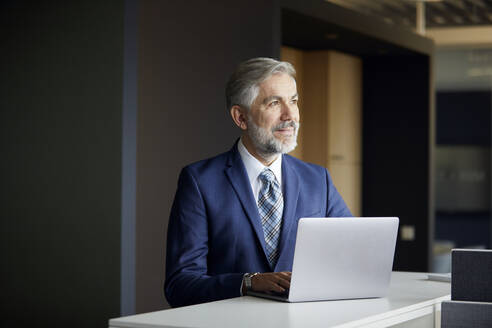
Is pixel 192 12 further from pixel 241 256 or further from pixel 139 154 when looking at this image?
pixel 241 256

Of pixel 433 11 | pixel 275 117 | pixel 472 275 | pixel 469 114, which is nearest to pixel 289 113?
pixel 275 117

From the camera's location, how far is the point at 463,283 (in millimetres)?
2469

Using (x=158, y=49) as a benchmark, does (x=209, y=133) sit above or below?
below

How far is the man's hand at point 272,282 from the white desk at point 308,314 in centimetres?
4

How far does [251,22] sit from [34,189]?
1793mm

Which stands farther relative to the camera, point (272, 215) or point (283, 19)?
point (283, 19)

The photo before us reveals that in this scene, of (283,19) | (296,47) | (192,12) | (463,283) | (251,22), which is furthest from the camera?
(296,47)

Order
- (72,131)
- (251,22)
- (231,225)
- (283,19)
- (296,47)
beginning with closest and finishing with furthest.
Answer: (231,225) → (72,131) → (251,22) → (283,19) → (296,47)

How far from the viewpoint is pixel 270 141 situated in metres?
3.02

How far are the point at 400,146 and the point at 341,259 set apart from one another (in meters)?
5.61

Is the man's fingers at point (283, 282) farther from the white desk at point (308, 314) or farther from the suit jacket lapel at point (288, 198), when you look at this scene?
the suit jacket lapel at point (288, 198)

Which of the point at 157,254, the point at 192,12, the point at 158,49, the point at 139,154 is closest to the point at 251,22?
the point at 192,12

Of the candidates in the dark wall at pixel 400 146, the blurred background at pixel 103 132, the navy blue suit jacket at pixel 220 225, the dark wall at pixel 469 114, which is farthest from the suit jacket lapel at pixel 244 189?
the dark wall at pixel 469 114

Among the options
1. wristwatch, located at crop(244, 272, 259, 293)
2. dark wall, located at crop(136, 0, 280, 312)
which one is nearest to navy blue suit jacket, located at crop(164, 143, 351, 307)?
wristwatch, located at crop(244, 272, 259, 293)
